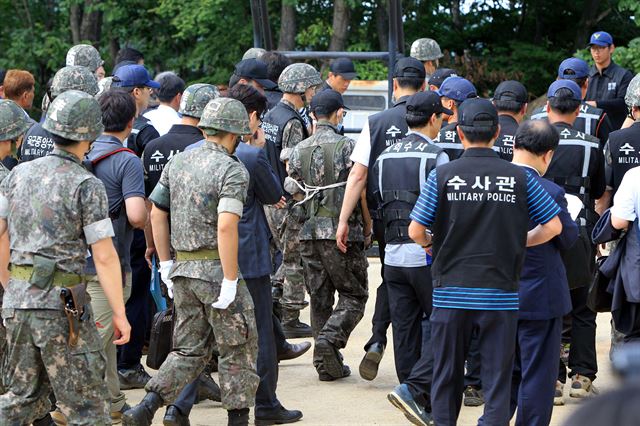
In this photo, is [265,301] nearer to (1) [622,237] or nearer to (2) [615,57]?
(1) [622,237]

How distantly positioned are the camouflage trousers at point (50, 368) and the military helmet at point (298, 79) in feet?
11.8

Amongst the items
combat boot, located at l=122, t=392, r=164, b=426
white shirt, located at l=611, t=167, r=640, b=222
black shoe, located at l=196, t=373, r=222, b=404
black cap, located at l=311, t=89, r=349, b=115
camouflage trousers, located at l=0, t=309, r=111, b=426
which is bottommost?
black shoe, located at l=196, t=373, r=222, b=404

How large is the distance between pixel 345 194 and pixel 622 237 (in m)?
1.82

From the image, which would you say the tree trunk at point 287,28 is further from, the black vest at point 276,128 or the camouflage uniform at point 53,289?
the camouflage uniform at point 53,289

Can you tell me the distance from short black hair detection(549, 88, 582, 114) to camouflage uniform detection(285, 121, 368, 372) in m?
1.45

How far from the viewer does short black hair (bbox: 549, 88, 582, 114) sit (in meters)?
6.73

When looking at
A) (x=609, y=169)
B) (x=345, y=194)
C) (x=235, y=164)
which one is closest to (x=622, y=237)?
(x=609, y=169)

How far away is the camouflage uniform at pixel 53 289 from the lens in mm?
4695

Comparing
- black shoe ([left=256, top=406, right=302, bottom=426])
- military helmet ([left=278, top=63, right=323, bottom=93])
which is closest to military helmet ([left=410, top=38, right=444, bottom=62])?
military helmet ([left=278, top=63, right=323, bottom=93])

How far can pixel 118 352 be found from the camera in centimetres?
735

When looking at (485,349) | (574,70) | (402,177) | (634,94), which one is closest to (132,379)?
(402,177)

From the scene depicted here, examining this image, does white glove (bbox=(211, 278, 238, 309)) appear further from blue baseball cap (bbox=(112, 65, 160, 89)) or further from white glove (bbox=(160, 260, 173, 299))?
blue baseball cap (bbox=(112, 65, 160, 89))

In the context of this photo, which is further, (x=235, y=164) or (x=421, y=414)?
(x=421, y=414)

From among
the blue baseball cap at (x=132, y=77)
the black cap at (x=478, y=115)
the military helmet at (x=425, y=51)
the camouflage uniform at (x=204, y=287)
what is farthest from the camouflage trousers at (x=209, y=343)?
the military helmet at (x=425, y=51)
